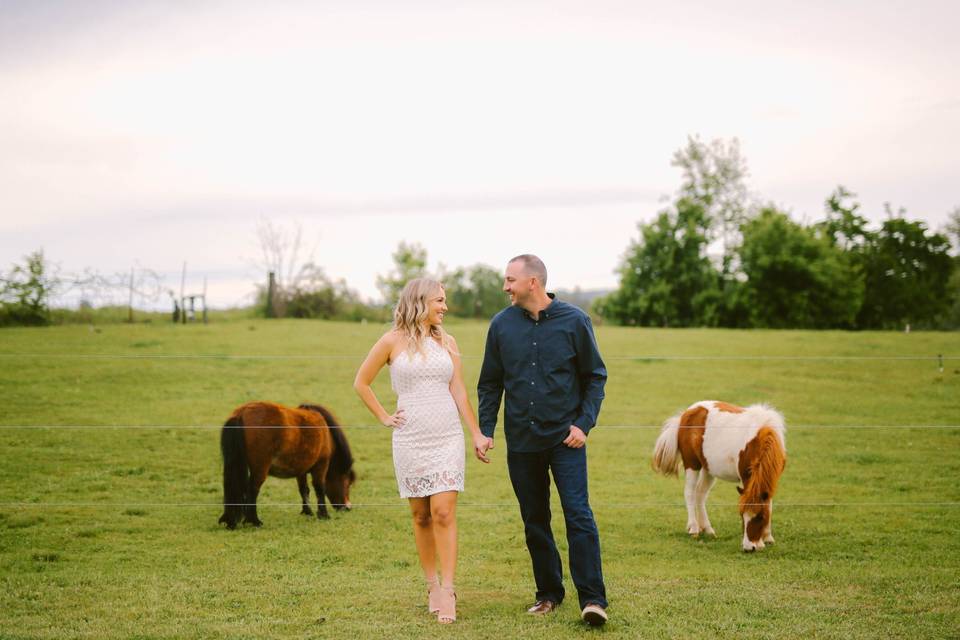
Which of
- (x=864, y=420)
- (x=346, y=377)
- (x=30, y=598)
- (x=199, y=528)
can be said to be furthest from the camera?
(x=346, y=377)

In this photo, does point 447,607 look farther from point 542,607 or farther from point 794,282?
point 794,282

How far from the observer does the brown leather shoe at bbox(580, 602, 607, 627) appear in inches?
180

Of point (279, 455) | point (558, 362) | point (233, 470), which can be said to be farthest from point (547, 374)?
point (279, 455)

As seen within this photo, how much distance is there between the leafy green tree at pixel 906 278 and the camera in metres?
47.9

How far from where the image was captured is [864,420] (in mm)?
15086

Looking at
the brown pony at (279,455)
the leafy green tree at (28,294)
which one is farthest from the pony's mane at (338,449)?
the leafy green tree at (28,294)

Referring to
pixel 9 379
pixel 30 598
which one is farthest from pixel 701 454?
pixel 9 379

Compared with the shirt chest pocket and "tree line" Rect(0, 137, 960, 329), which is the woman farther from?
"tree line" Rect(0, 137, 960, 329)

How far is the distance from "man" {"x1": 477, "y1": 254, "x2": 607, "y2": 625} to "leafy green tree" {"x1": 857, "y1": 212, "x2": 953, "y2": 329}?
48.4 meters

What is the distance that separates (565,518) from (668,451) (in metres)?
3.80

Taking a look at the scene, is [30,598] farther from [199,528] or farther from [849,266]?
[849,266]

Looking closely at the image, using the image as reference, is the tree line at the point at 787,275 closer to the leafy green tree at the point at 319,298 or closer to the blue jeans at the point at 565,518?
the leafy green tree at the point at 319,298

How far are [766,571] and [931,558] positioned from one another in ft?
5.16

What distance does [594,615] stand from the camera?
4582mm
